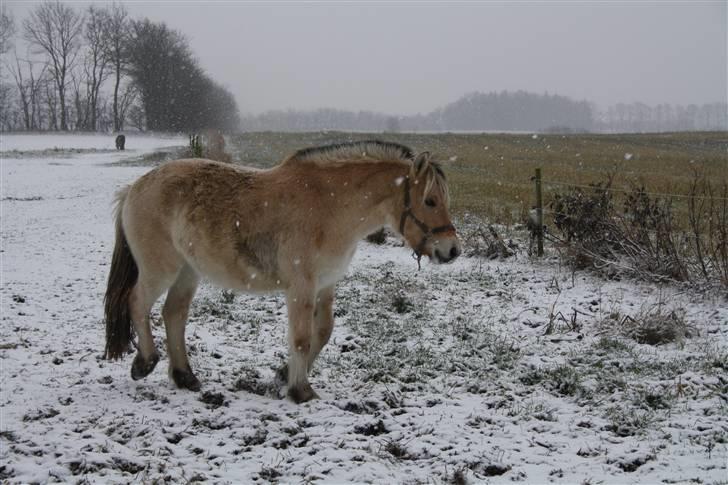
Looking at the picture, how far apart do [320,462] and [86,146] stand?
51989 mm

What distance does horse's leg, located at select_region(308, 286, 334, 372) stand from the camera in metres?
5.16

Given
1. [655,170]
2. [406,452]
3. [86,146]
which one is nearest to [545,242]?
[406,452]

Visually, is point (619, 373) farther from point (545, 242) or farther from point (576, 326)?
point (545, 242)

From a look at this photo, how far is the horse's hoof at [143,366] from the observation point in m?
5.18

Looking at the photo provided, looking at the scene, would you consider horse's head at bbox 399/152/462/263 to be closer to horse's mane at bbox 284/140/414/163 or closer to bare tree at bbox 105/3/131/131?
horse's mane at bbox 284/140/414/163

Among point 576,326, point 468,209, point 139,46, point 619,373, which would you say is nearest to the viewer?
point 619,373

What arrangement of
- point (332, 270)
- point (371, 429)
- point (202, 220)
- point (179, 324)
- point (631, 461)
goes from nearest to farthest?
point (631, 461)
point (371, 429)
point (332, 270)
point (202, 220)
point (179, 324)

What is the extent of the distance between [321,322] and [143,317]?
1.69 m

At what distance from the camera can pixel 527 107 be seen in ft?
636

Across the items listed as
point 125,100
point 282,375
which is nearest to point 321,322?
point 282,375

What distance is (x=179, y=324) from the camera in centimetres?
527

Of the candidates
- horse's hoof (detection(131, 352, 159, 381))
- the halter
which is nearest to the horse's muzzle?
the halter

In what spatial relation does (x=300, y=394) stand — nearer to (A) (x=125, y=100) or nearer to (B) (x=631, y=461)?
(B) (x=631, y=461)

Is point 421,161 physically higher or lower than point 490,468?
higher
